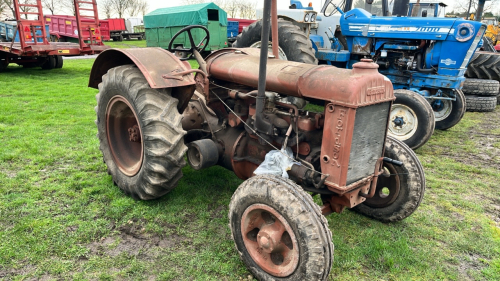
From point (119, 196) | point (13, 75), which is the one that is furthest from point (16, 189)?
point (13, 75)

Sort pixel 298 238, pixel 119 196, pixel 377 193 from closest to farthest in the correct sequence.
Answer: pixel 298 238 → pixel 377 193 → pixel 119 196

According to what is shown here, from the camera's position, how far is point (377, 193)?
124 inches

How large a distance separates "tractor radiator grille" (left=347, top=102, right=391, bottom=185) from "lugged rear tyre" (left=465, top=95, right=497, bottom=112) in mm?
6353

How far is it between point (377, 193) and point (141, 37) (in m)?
35.1

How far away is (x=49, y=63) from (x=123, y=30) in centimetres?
2289

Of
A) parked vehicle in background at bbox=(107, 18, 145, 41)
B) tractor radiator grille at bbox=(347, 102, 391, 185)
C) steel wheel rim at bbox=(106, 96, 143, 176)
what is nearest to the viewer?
tractor radiator grille at bbox=(347, 102, 391, 185)

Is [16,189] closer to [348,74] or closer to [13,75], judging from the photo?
[348,74]

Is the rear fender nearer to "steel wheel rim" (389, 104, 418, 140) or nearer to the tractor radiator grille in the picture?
the tractor radiator grille

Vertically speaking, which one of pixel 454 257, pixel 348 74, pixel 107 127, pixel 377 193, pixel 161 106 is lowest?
pixel 454 257

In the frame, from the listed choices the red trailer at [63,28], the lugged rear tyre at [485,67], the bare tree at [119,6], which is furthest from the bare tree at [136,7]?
the lugged rear tyre at [485,67]

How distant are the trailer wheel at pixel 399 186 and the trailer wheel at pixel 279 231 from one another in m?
1.00

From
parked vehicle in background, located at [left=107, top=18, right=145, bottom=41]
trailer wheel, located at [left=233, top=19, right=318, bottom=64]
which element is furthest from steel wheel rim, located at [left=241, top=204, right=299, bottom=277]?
parked vehicle in background, located at [left=107, top=18, right=145, bottom=41]

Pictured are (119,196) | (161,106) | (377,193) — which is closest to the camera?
(161,106)

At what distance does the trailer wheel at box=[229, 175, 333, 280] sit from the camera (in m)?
2.12
